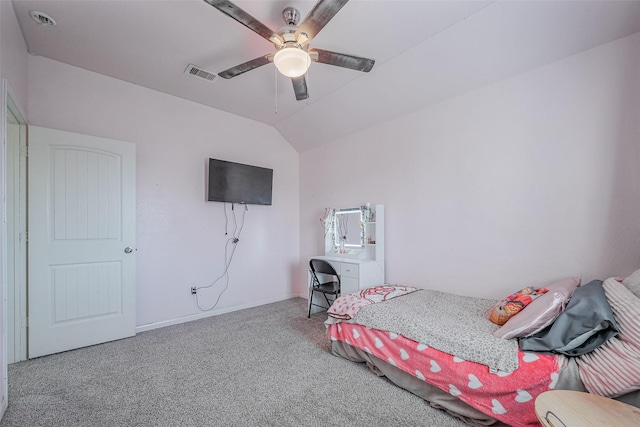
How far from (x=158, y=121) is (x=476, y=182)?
354 cm

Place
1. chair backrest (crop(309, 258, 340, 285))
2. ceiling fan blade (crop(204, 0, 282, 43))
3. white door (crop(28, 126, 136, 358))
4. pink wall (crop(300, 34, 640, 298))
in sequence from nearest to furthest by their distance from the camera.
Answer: ceiling fan blade (crop(204, 0, 282, 43))
pink wall (crop(300, 34, 640, 298))
white door (crop(28, 126, 136, 358))
chair backrest (crop(309, 258, 340, 285))

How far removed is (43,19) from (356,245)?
358 centimetres

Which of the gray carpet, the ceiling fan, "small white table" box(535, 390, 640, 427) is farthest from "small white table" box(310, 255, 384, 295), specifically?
"small white table" box(535, 390, 640, 427)

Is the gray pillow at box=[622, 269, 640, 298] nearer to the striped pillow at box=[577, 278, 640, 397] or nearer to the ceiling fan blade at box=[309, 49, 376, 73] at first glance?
the striped pillow at box=[577, 278, 640, 397]

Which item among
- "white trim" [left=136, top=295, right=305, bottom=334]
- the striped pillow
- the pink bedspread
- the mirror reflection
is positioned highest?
the mirror reflection

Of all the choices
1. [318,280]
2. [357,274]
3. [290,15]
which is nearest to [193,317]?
[318,280]

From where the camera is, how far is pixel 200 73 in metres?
2.94

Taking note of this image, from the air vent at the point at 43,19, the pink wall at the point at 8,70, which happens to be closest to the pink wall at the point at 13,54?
the pink wall at the point at 8,70

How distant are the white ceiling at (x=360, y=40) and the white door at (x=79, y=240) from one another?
86 centimetres

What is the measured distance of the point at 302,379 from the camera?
2105 millimetres

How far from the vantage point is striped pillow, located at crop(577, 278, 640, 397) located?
49.4 inches

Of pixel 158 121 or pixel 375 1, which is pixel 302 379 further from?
pixel 158 121

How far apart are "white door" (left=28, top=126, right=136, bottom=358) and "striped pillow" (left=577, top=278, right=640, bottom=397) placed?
11.9 feet

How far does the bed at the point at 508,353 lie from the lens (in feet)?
4.44
